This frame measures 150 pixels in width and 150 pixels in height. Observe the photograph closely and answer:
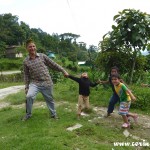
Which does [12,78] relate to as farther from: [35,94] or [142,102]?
[35,94]

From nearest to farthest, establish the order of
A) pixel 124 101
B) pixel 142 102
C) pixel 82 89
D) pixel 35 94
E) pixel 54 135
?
pixel 54 135 < pixel 124 101 < pixel 35 94 < pixel 82 89 < pixel 142 102

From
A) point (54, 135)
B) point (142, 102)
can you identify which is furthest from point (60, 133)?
point (142, 102)

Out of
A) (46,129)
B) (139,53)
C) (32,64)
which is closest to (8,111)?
(32,64)

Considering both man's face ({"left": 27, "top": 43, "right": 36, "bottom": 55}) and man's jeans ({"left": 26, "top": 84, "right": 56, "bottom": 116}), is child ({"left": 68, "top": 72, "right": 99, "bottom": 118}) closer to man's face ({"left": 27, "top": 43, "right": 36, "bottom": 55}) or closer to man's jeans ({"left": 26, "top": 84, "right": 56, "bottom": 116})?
man's jeans ({"left": 26, "top": 84, "right": 56, "bottom": 116})

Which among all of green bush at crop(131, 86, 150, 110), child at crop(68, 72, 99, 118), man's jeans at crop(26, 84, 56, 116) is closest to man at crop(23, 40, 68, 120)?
man's jeans at crop(26, 84, 56, 116)

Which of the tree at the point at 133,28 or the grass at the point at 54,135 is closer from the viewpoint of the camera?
the grass at the point at 54,135

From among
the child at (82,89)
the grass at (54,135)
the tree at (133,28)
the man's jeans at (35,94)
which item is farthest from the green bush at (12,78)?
the child at (82,89)

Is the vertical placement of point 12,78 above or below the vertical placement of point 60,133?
below

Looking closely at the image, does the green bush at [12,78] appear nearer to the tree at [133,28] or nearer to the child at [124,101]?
the tree at [133,28]

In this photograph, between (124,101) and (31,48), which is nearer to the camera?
(124,101)

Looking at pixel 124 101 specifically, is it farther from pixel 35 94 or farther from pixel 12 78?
pixel 12 78

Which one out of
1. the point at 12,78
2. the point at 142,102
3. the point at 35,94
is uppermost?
the point at 35,94

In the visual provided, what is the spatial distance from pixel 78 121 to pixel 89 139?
129 cm

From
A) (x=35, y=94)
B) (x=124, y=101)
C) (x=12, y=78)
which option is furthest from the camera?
(x=12, y=78)
